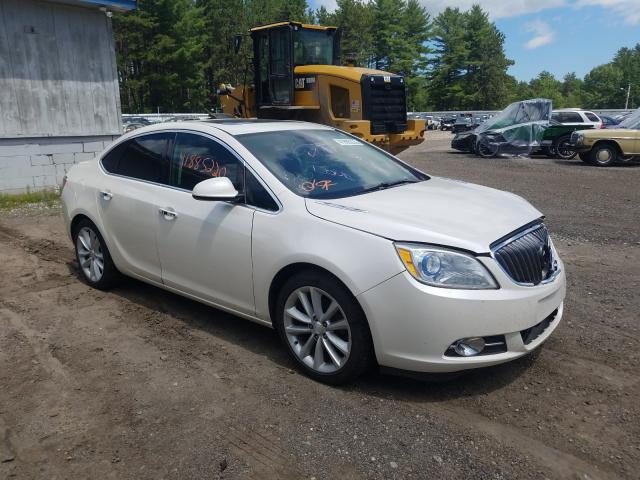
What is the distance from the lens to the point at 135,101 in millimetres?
56031

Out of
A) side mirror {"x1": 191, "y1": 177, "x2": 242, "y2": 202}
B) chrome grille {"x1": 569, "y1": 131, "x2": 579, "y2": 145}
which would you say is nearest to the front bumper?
side mirror {"x1": 191, "y1": 177, "x2": 242, "y2": 202}

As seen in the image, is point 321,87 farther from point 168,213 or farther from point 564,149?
point 564,149

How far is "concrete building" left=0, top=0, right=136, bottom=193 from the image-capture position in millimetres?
10258

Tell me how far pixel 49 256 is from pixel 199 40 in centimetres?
5447

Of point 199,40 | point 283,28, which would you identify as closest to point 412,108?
point 199,40

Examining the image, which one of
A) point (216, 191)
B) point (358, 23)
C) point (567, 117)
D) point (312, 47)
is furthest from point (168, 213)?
point (358, 23)

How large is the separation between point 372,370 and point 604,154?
52.3ft

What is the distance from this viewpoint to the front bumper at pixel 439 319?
9.87 feet

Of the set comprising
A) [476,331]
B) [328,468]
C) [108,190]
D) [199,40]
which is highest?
[199,40]

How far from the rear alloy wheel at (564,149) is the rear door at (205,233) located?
17.4 metres

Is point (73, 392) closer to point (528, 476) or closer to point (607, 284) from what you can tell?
point (528, 476)

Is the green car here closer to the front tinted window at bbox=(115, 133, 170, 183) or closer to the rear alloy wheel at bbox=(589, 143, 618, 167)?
the rear alloy wheel at bbox=(589, 143, 618, 167)

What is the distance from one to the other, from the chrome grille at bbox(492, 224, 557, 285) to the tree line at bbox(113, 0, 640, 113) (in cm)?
3903

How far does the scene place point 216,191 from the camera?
373cm
